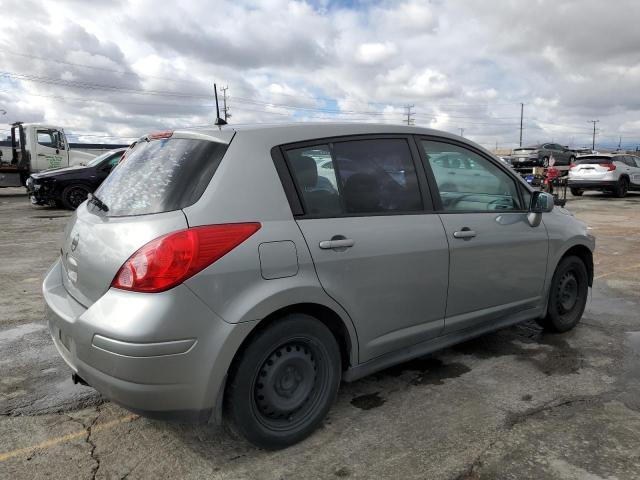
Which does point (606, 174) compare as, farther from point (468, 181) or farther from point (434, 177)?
point (434, 177)

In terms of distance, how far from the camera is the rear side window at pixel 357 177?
110 inches

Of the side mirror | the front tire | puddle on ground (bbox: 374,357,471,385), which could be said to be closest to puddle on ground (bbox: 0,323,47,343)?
the front tire

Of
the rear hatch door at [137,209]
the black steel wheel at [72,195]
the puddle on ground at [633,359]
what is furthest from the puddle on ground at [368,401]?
the black steel wheel at [72,195]

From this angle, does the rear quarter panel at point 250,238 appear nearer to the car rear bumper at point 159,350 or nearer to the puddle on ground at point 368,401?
the car rear bumper at point 159,350

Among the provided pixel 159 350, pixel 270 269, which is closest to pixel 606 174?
pixel 270 269

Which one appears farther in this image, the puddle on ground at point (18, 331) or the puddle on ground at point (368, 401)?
the puddle on ground at point (18, 331)

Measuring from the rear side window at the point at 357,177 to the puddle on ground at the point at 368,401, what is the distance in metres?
1.16

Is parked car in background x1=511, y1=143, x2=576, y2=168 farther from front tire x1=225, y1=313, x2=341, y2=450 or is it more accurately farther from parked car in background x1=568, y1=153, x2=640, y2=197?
front tire x1=225, y1=313, x2=341, y2=450

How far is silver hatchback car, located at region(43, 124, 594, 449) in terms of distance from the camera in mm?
2295

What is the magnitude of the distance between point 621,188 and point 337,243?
1981 centimetres

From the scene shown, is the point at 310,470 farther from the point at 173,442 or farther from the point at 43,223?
the point at 43,223

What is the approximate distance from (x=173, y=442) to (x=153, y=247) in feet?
3.67

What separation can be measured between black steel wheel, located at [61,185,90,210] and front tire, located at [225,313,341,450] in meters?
13.0

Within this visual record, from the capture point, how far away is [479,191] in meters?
3.73
